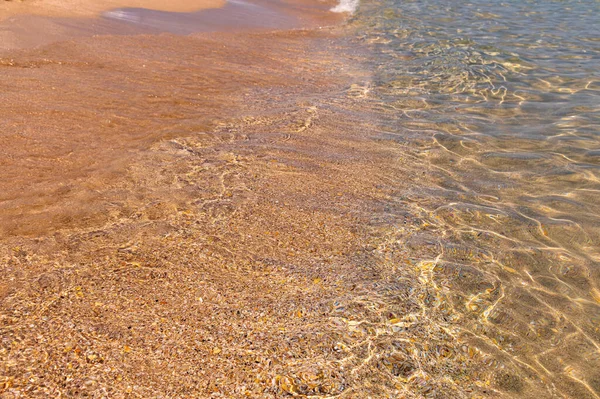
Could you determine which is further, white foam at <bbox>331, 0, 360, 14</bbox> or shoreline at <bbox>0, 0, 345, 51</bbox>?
white foam at <bbox>331, 0, 360, 14</bbox>

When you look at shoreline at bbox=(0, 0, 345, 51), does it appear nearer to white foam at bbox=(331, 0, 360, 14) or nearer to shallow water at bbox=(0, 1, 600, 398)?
white foam at bbox=(331, 0, 360, 14)

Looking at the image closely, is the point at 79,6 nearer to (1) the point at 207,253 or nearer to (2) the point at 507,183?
(1) the point at 207,253

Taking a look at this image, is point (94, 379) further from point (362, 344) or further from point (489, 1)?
point (489, 1)

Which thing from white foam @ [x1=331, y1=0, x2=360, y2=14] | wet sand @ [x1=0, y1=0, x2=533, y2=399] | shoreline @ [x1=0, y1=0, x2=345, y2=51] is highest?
white foam @ [x1=331, y1=0, x2=360, y2=14]

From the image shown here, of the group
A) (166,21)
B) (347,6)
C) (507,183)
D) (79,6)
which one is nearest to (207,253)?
(507,183)

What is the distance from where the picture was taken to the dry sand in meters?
7.68

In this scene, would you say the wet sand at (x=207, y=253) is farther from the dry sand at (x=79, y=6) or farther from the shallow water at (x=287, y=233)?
the dry sand at (x=79, y=6)

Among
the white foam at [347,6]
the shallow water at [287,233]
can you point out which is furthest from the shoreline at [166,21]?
the shallow water at [287,233]

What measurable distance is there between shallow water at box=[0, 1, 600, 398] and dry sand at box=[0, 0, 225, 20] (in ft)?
5.64

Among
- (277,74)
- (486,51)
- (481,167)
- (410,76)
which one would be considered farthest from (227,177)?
(486,51)

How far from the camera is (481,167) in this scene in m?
4.72

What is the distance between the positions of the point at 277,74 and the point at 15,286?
4.89 meters

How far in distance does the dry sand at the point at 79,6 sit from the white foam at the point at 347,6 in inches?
126

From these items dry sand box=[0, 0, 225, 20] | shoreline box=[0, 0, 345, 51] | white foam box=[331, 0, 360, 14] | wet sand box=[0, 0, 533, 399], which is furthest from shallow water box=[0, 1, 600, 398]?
white foam box=[331, 0, 360, 14]
